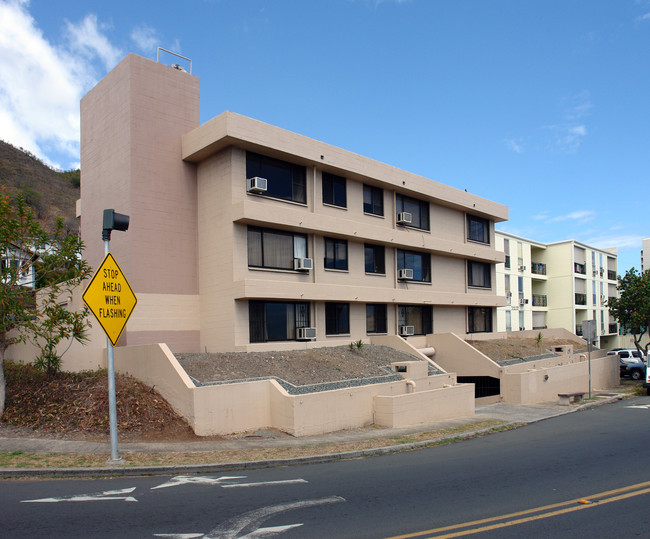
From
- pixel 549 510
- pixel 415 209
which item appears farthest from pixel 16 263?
pixel 415 209

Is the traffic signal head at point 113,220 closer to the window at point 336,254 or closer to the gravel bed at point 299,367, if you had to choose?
the gravel bed at point 299,367

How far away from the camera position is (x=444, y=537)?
20.1 feet

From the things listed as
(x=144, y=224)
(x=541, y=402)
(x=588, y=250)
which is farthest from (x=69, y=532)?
(x=588, y=250)

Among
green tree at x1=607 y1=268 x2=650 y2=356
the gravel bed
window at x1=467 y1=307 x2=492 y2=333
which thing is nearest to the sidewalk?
the gravel bed

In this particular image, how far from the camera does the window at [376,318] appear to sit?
2462cm

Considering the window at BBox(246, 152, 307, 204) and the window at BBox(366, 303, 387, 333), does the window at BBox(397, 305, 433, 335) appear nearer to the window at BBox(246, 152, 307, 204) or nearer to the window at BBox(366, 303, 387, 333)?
the window at BBox(366, 303, 387, 333)

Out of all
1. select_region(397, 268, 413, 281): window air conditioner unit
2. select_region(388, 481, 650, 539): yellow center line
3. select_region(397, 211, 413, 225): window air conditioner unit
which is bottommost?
select_region(388, 481, 650, 539): yellow center line

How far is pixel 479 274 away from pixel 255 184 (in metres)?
18.4

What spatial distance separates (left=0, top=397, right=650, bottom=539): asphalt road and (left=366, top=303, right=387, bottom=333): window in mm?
13209

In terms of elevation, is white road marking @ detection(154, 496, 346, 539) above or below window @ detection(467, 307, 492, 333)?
below

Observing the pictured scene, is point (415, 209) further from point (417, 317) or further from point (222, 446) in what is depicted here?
point (222, 446)

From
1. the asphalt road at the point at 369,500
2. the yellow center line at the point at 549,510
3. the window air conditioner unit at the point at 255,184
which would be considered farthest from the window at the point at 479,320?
the yellow center line at the point at 549,510

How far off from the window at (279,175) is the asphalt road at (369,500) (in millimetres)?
11765

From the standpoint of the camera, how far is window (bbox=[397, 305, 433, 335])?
→ 1044 inches
